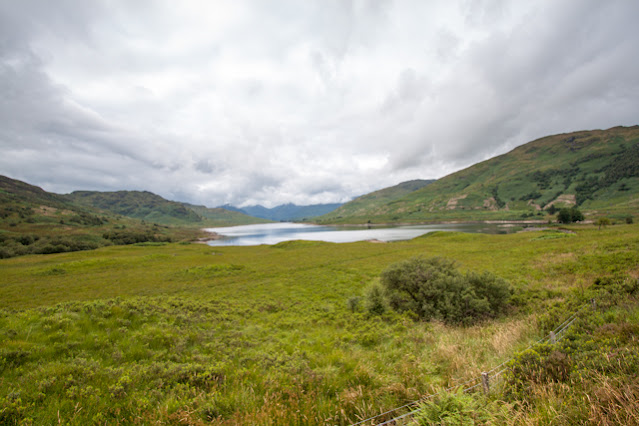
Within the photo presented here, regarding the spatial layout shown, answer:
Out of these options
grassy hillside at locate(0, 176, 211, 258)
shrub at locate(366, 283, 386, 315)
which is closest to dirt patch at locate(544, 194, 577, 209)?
shrub at locate(366, 283, 386, 315)

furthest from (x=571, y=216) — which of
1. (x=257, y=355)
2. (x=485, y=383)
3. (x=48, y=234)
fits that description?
(x=48, y=234)

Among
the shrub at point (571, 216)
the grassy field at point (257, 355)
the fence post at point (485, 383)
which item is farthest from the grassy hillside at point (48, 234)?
the shrub at point (571, 216)

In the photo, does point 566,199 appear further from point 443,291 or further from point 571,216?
point 443,291

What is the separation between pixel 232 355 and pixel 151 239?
107120mm

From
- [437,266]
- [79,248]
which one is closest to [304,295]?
[437,266]

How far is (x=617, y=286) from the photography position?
438 inches

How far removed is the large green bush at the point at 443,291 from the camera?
42.9 ft

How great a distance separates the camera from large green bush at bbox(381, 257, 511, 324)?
13.1m

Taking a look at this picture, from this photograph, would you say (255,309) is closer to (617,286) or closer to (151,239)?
(617,286)

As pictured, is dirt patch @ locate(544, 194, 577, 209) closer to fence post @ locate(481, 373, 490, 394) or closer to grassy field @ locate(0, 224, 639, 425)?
grassy field @ locate(0, 224, 639, 425)

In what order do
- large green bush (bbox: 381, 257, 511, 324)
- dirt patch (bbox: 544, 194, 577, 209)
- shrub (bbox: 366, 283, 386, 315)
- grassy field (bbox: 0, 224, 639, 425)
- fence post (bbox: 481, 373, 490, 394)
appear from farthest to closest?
dirt patch (bbox: 544, 194, 577, 209), shrub (bbox: 366, 283, 386, 315), large green bush (bbox: 381, 257, 511, 324), fence post (bbox: 481, 373, 490, 394), grassy field (bbox: 0, 224, 639, 425)

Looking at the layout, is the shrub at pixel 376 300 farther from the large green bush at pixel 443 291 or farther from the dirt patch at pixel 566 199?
the dirt patch at pixel 566 199

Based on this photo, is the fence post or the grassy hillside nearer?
the fence post

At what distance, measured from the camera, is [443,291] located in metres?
14.0
